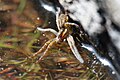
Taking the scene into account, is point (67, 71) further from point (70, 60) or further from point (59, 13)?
point (59, 13)

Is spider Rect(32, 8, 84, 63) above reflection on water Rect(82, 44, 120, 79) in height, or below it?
above

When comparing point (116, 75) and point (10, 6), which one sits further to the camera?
point (10, 6)

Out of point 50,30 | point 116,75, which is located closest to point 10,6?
point 50,30

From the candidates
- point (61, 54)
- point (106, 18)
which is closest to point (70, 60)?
point (61, 54)

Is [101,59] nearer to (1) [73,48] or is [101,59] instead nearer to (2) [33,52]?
(1) [73,48]

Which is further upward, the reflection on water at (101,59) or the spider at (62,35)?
the spider at (62,35)

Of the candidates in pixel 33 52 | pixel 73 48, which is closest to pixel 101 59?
pixel 73 48

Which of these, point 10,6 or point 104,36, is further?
point 10,6

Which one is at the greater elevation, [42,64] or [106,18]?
[106,18]

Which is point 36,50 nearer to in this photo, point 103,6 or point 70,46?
point 70,46
